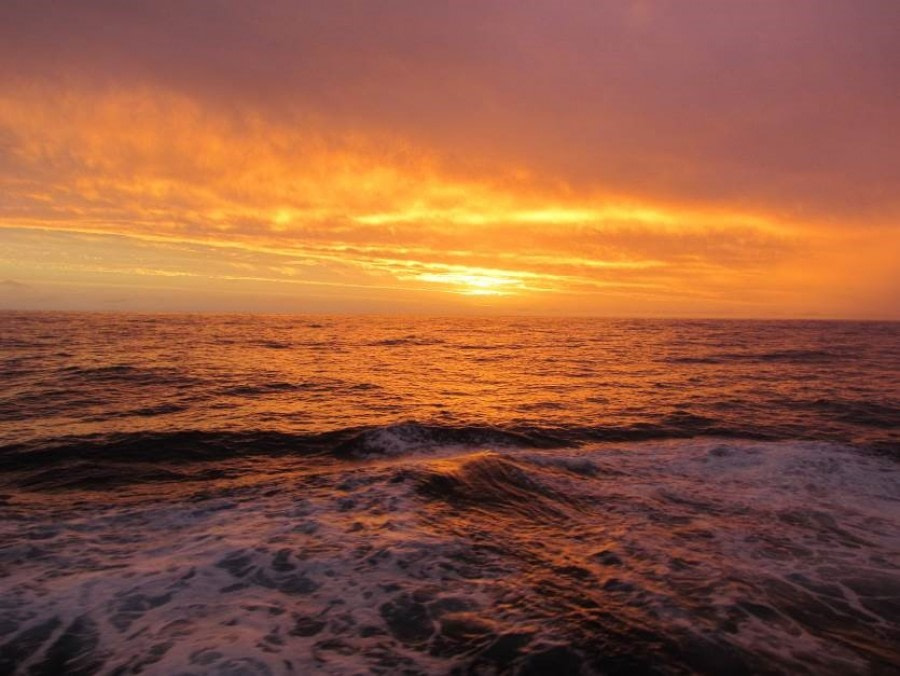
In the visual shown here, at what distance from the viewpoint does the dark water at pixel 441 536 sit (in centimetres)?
570

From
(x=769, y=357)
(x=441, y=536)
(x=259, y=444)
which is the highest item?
(x=769, y=357)

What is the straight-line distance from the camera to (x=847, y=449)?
1495 centimetres

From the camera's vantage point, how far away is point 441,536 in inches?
339

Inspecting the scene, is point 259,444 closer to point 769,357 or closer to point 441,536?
point 441,536

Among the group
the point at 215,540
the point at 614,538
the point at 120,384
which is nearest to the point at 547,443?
the point at 614,538

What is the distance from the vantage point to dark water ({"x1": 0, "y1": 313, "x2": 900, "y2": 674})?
5.70m

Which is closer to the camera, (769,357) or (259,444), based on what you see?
(259,444)

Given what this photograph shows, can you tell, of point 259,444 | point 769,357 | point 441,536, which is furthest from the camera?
point 769,357

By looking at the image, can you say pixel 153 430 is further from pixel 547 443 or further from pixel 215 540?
pixel 547 443

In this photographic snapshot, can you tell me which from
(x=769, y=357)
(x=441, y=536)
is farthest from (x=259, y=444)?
(x=769, y=357)

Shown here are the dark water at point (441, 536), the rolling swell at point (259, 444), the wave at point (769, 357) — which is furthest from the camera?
the wave at point (769, 357)

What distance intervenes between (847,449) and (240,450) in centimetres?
1725

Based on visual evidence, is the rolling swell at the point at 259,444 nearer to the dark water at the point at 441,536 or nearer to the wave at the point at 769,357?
the dark water at the point at 441,536

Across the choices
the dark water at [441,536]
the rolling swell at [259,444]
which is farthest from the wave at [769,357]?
the rolling swell at [259,444]
